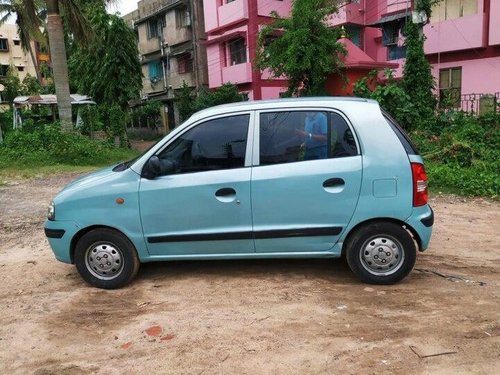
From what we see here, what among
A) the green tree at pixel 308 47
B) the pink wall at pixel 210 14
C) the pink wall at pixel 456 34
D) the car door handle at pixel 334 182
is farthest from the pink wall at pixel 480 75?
the car door handle at pixel 334 182

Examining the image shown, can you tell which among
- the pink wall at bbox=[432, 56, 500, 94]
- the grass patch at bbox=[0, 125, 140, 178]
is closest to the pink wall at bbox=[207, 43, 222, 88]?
the pink wall at bbox=[432, 56, 500, 94]

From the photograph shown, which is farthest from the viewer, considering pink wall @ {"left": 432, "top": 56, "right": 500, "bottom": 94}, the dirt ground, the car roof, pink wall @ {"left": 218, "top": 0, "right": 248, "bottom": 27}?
pink wall @ {"left": 218, "top": 0, "right": 248, "bottom": 27}

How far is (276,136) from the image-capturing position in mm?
4527

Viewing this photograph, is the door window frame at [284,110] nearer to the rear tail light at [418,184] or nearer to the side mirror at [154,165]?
the rear tail light at [418,184]

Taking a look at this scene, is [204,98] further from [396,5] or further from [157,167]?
[157,167]

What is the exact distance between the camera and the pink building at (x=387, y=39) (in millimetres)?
19156

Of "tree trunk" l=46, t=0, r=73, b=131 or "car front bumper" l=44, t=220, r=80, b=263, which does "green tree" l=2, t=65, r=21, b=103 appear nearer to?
"tree trunk" l=46, t=0, r=73, b=131

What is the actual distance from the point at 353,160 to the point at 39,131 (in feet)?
49.4

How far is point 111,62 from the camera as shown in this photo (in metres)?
23.6

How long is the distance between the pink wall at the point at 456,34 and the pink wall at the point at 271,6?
8.68 meters

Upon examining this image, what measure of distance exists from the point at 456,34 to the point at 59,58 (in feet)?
51.8

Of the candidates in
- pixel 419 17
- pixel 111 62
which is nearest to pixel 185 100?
pixel 111 62

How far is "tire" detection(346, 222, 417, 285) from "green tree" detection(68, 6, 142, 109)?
20.9 meters

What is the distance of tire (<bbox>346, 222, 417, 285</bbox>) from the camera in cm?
442
